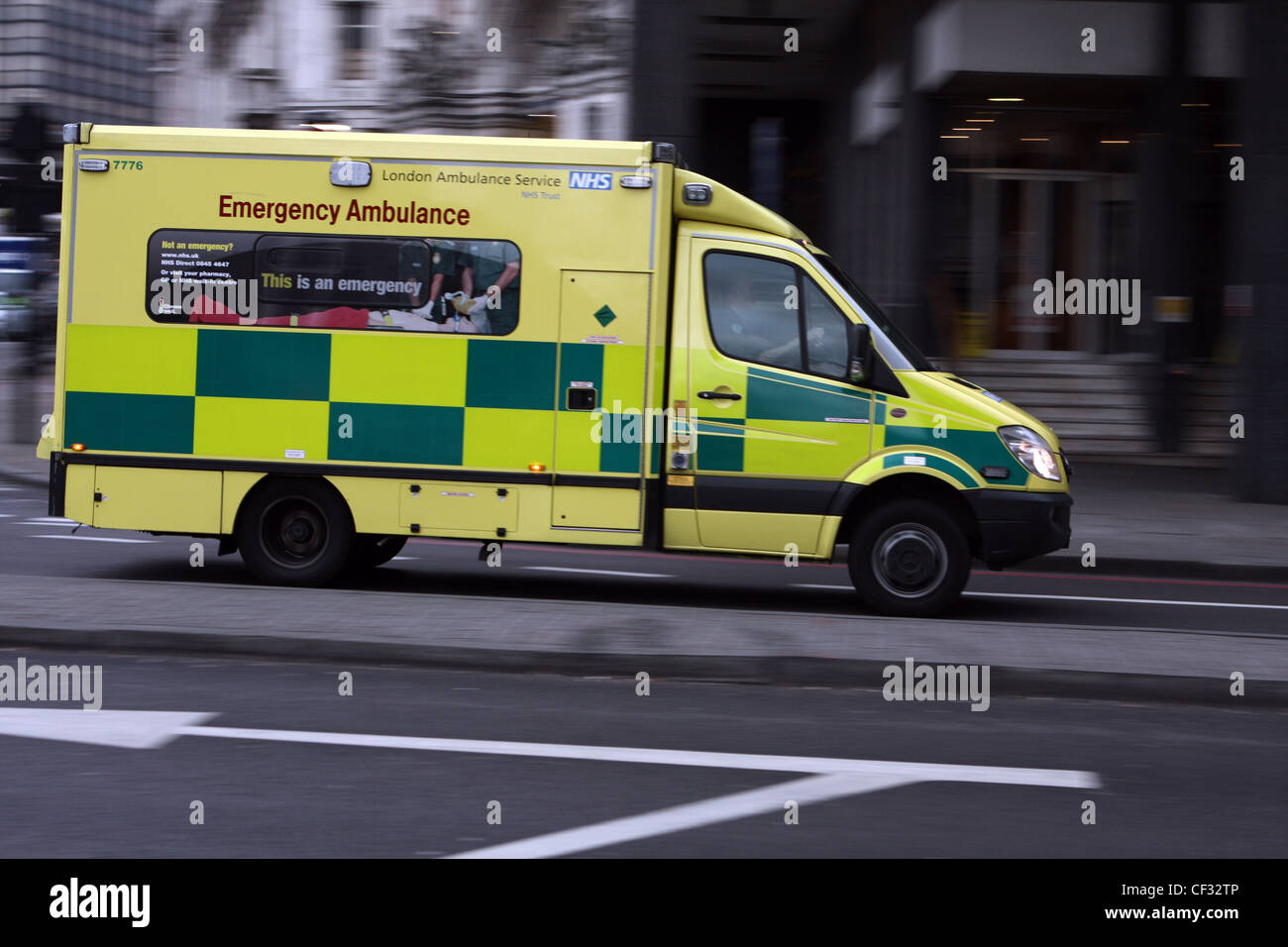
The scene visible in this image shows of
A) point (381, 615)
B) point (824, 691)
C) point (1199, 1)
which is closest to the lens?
point (824, 691)

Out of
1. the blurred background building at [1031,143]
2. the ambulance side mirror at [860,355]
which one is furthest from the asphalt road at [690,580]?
the blurred background building at [1031,143]

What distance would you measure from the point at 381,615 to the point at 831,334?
3.19 m

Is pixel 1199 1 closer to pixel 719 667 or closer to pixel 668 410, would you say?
pixel 668 410

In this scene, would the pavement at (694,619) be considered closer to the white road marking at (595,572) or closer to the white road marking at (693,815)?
the white road marking at (595,572)

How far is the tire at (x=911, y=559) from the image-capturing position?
931cm

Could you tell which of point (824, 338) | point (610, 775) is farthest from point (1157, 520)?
point (610, 775)

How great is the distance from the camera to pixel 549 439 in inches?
371

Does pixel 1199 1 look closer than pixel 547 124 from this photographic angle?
Yes

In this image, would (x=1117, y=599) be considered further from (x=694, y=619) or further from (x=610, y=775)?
(x=610, y=775)

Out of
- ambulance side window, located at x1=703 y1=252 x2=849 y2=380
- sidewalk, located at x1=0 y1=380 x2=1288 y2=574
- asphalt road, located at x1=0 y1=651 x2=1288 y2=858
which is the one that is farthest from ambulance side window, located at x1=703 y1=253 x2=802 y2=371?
sidewalk, located at x1=0 y1=380 x2=1288 y2=574

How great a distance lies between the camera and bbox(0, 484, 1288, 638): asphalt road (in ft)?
33.4

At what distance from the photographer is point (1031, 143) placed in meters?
23.5

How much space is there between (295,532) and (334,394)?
3.17 ft

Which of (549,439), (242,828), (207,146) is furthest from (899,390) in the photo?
(242,828)
